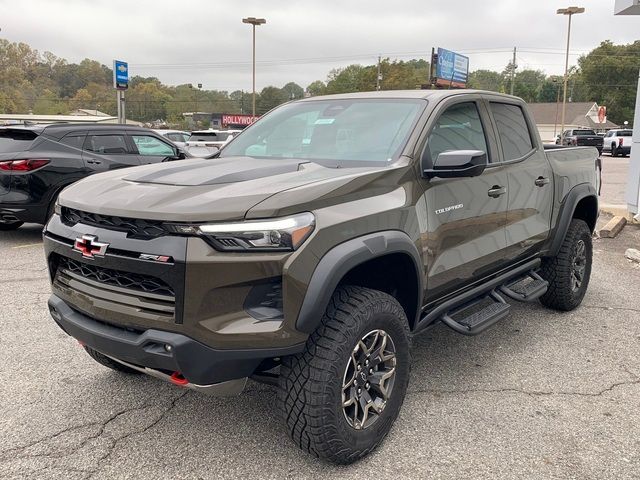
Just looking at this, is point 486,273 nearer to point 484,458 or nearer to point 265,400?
point 484,458

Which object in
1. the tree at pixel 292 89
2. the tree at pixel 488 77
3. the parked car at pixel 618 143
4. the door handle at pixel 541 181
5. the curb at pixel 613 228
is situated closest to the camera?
the door handle at pixel 541 181

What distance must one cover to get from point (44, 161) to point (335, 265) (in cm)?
645

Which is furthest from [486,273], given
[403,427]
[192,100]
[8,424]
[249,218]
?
[192,100]

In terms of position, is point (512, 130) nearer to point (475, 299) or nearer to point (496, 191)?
point (496, 191)

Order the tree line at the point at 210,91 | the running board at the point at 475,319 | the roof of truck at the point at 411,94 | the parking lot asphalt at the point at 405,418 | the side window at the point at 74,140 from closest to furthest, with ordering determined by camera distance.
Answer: the parking lot asphalt at the point at 405,418
the running board at the point at 475,319
the roof of truck at the point at 411,94
the side window at the point at 74,140
the tree line at the point at 210,91

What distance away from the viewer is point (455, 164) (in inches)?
121

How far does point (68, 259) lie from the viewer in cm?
285

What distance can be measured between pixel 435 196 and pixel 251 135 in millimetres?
1590

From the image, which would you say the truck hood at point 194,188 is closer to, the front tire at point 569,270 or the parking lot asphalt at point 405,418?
the parking lot asphalt at point 405,418

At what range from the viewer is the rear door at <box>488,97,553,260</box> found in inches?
163

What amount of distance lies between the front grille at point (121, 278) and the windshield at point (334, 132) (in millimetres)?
1382

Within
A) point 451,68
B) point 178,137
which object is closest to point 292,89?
point 451,68

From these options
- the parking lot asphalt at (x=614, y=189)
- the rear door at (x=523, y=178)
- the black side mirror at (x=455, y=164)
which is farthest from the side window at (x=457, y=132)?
the parking lot asphalt at (x=614, y=189)

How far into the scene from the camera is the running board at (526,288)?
4254mm
